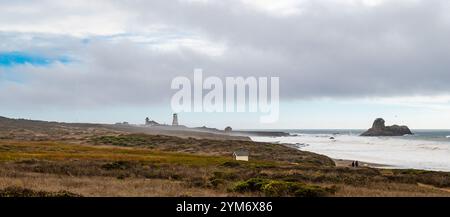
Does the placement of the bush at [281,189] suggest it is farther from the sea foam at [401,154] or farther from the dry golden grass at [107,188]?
the sea foam at [401,154]

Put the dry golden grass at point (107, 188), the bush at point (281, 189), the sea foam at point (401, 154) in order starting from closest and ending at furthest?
1. the dry golden grass at point (107, 188)
2. the bush at point (281, 189)
3. the sea foam at point (401, 154)

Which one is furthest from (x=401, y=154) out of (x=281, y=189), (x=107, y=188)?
(x=107, y=188)

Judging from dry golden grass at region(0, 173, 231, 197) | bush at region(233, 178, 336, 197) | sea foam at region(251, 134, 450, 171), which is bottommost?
sea foam at region(251, 134, 450, 171)

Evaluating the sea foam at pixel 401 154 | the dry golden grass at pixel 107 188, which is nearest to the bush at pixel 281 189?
the dry golden grass at pixel 107 188

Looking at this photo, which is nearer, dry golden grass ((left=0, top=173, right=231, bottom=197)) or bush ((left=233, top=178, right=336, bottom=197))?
dry golden grass ((left=0, top=173, right=231, bottom=197))

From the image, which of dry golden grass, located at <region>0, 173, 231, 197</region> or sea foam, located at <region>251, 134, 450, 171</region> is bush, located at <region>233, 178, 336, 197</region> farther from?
sea foam, located at <region>251, 134, 450, 171</region>

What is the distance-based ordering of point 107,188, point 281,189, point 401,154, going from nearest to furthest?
point 107,188 → point 281,189 → point 401,154

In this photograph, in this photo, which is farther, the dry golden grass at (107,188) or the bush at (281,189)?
the bush at (281,189)

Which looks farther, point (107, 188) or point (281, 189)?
point (281, 189)

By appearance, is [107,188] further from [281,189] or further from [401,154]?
[401,154]

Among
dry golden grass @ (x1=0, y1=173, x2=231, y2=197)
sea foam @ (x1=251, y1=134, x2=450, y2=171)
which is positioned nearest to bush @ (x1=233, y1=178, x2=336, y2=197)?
dry golden grass @ (x1=0, y1=173, x2=231, y2=197)

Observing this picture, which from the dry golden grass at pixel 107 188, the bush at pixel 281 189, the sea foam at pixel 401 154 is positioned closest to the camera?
the dry golden grass at pixel 107 188

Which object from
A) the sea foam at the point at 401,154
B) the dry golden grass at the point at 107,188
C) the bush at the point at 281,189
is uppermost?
the dry golden grass at the point at 107,188
